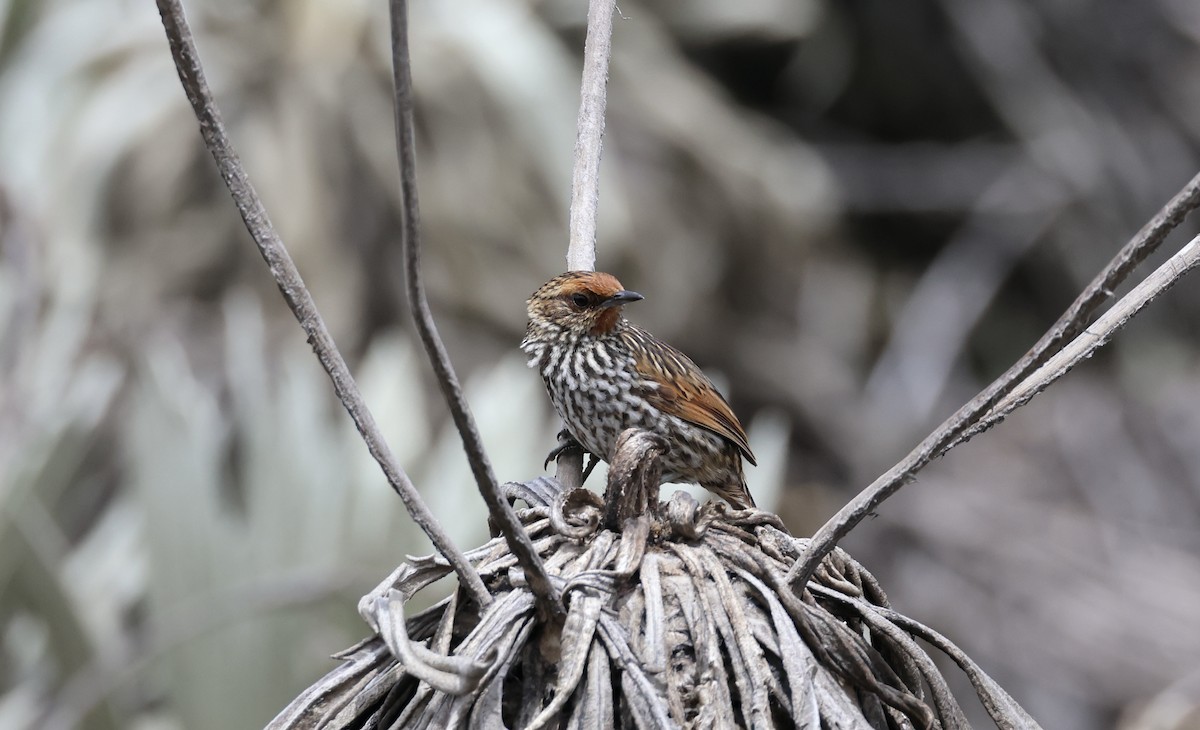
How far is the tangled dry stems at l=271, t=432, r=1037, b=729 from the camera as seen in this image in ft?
4.65

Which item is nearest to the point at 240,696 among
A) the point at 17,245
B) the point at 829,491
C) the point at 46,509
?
the point at 46,509

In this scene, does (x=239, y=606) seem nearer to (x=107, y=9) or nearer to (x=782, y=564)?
(x=782, y=564)

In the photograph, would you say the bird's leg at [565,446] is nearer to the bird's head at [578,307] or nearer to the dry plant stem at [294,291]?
the bird's head at [578,307]

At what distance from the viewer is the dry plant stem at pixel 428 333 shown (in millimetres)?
1116

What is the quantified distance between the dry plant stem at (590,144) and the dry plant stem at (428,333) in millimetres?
746

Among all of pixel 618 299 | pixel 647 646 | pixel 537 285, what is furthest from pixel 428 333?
pixel 537 285

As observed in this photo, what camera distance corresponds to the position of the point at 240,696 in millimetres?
4117

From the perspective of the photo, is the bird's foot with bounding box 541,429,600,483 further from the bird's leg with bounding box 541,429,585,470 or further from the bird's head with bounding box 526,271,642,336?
the bird's head with bounding box 526,271,642,336

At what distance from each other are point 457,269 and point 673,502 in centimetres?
696

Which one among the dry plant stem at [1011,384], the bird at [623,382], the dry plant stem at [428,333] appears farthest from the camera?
the bird at [623,382]

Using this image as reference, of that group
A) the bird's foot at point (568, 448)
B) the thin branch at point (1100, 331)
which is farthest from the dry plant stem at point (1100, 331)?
the bird's foot at point (568, 448)

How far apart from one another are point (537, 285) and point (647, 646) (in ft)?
22.9

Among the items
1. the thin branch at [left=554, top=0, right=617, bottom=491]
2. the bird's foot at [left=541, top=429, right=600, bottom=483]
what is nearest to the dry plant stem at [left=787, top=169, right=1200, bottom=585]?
the thin branch at [left=554, top=0, right=617, bottom=491]

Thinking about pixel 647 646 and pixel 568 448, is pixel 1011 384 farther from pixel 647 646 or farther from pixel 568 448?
pixel 568 448
